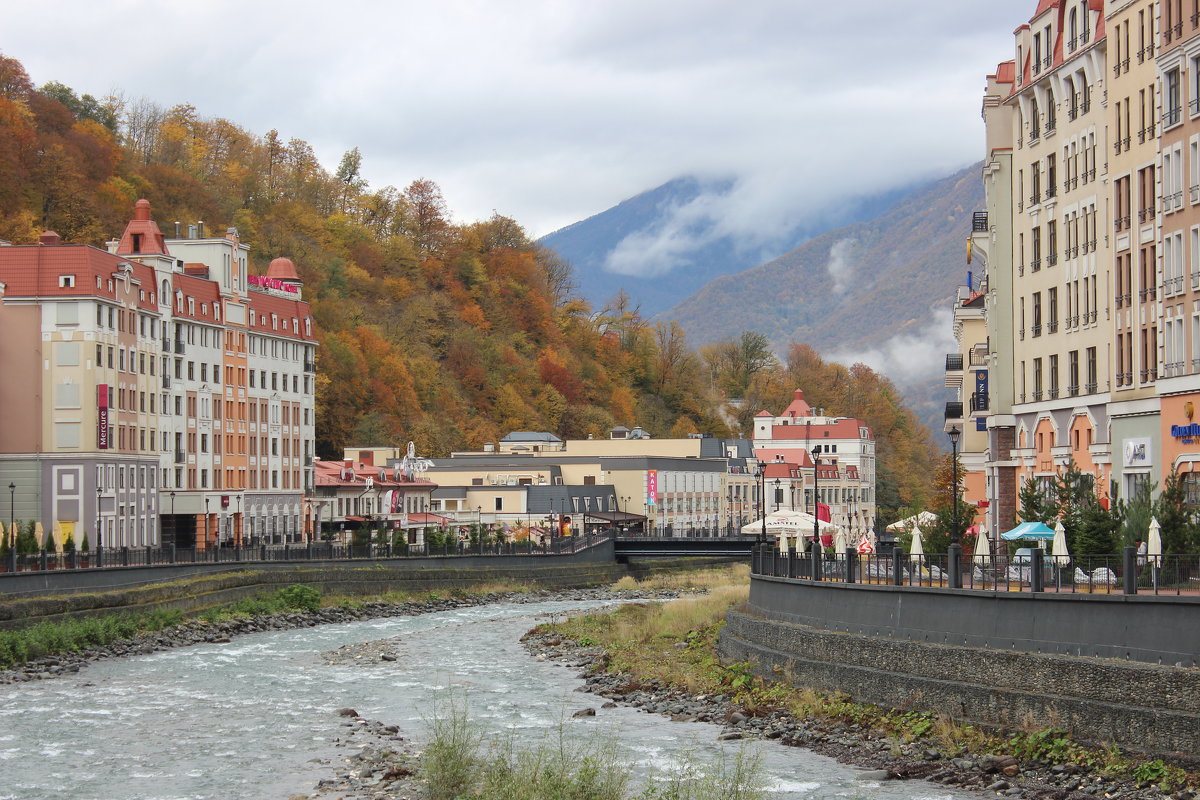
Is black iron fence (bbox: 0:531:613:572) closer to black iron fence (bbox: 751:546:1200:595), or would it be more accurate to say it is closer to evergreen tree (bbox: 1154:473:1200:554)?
black iron fence (bbox: 751:546:1200:595)

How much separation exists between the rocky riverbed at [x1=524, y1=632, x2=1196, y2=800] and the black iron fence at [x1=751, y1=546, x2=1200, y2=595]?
3775 mm

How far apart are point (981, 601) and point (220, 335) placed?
7916 centimetres

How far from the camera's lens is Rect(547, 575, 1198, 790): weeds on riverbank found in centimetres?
3253

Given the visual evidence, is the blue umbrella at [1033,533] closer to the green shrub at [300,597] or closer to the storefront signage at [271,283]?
the green shrub at [300,597]

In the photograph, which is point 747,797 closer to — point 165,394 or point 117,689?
point 117,689

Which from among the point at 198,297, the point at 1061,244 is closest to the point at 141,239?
the point at 198,297

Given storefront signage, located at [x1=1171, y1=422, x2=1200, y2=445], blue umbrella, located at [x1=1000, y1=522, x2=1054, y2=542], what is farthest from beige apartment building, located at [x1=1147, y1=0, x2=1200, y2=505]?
blue umbrella, located at [x1=1000, y1=522, x2=1054, y2=542]

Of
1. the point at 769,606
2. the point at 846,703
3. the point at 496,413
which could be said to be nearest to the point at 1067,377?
the point at 769,606

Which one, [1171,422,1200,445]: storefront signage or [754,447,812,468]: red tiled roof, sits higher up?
[754,447,812,468]: red tiled roof

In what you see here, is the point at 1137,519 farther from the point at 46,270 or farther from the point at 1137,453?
the point at 46,270

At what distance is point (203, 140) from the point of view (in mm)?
175625

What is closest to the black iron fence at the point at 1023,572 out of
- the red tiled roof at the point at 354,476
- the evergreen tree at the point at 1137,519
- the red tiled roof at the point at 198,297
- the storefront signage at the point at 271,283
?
the evergreen tree at the point at 1137,519

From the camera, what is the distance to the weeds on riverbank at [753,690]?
32531 millimetres

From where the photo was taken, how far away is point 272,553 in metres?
90.0
